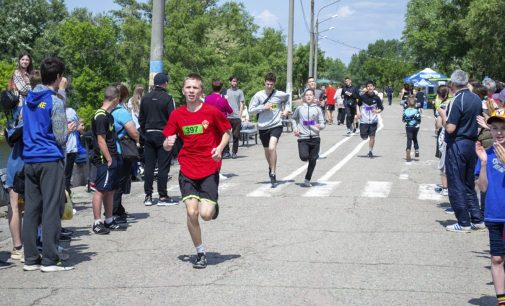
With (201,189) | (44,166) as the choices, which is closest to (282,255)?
(201,189)

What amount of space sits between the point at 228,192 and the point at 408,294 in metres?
6.89

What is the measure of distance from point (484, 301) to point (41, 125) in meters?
4.38

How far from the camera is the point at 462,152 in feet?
31.3

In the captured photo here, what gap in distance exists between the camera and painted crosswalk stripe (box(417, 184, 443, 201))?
12617 millimetres

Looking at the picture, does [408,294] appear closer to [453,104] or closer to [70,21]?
[453,104]

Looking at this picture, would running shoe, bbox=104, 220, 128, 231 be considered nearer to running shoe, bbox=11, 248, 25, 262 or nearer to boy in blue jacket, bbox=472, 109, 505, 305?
running shoe, bbox=11, 248, 25, 262

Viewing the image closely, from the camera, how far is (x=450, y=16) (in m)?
59.8

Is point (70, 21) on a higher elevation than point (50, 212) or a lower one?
higher

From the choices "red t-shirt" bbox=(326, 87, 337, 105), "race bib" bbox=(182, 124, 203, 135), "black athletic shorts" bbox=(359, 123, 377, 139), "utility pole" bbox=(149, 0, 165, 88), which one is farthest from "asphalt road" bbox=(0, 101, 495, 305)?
"red t-shirt" bbox=(326, 87, 337, 105)

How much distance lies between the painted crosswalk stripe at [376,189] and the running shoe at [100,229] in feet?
16.3

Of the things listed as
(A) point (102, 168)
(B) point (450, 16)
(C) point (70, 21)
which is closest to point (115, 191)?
(A) point (102, 168)

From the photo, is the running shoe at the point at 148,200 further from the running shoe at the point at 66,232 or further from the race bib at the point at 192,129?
the race bib at the point at 192,129

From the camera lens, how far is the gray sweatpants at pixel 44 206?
739 cm

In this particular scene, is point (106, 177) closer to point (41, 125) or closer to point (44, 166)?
point (44, 166)
